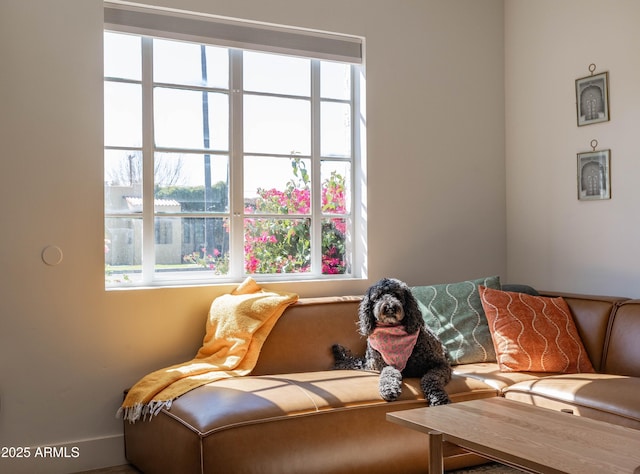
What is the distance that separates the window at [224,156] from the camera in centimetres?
340

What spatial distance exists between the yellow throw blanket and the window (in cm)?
35

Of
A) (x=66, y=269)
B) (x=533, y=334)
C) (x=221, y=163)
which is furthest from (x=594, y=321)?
(x=66, y=269)

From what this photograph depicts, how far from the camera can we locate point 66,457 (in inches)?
122

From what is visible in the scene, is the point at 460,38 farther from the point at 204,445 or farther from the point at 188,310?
the point at 204,445

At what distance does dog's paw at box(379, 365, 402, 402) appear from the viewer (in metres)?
2.77

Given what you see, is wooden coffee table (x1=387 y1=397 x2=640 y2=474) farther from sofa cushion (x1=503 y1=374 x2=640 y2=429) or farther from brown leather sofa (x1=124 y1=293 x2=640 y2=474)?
sofa cushion (x1=503 y1=374 x2=640 y2=429)

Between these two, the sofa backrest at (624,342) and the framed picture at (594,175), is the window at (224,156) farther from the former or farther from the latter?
the sofa backrest at (624,342)

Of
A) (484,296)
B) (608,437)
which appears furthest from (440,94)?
(608,437)

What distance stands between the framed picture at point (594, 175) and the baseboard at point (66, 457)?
9.44 ft

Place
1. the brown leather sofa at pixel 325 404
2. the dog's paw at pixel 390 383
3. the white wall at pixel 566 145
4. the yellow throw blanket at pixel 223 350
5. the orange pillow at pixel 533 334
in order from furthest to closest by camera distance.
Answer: the white wall at pixel 566 145
the orange pillow at pixel 533 334
the yellow throw blanket at pixel 223 350
the dog's paw at pixel 390 383
the brown leather sofa at pixel 325 404

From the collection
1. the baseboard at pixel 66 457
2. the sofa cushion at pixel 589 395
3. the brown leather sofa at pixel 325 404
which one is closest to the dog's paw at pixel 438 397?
the brown leather sofa at pixel 325 404

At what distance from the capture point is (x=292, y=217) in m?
3.83

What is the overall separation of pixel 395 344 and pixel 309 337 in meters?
0.51

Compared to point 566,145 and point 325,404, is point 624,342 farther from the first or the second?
point 325,404
